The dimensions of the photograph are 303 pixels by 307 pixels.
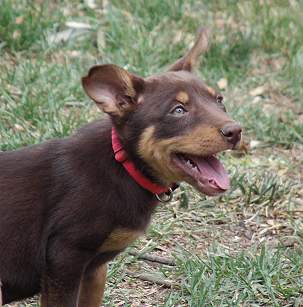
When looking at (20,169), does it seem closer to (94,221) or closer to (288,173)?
(94,221)

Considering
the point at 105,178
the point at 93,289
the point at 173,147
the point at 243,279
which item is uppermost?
the point at 173,147

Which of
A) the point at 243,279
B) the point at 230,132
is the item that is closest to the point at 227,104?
the point at 243,279

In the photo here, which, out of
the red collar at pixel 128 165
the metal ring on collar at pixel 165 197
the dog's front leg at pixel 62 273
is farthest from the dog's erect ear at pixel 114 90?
the dog's front leg at pixel 62 273

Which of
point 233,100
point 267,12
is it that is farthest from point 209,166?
point 267,12

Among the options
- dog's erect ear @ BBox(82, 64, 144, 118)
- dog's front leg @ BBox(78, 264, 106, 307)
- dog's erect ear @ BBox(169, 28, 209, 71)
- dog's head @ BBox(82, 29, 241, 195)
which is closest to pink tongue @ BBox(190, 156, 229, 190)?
dog's head @ BBox(82, 29, 241, 195)

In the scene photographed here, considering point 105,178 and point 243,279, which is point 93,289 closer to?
point 105,178

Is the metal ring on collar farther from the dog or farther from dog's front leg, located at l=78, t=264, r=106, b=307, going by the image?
dog's front leg, located at l=78, t=264, r=106, b=307

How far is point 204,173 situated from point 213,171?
66mm

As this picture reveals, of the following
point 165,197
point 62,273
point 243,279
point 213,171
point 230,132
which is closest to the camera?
point 230,132

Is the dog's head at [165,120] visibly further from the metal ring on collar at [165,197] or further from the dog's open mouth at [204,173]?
the metal ring on collar at [165,197]

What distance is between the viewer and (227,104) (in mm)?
8055

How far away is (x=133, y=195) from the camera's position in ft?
15.4

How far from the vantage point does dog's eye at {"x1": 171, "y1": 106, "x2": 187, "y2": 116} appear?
457 cm

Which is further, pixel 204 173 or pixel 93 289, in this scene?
pixel 93 289
